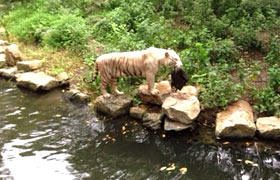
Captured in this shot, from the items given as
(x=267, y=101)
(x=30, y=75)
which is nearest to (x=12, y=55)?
(x=30, y=75)

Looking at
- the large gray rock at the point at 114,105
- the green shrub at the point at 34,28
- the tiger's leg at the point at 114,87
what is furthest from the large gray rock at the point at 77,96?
the green shrub at the point at 34,28

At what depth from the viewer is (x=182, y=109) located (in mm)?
5980

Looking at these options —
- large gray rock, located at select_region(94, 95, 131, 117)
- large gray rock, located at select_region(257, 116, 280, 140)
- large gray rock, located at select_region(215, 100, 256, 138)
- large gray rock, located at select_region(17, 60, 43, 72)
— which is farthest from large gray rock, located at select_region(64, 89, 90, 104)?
large gray rock, located at select_region(257, 116, 280, 140)

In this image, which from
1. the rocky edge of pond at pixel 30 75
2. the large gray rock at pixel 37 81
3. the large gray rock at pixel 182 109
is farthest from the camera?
the large gray rock at pixel 37 81

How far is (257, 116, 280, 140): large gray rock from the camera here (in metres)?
5.61

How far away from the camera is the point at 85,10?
12.5m

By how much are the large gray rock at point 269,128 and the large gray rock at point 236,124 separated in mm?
138

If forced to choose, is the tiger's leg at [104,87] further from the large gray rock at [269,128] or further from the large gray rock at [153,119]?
the large gray rock at [269,128]

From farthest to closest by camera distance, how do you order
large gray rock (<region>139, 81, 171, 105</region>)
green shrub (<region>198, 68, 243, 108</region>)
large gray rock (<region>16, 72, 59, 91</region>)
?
1. large gray rock (<region>16, 72, 59, 91</region>)
2. large gray rock (<region>139, 81, 171, 105</region>)
3. green shrub (<region>198, 68, 243, 108</region>)

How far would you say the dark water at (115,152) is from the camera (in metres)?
5.14

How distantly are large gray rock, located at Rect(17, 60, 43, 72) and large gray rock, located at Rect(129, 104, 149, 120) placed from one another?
4138 mm

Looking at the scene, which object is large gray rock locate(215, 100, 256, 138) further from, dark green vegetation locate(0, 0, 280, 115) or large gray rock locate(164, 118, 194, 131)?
large gray rock locate(164, 118, 194, 131)

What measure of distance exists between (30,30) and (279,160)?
967 centimetres

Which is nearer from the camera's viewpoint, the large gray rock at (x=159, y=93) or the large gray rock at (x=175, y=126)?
the large gray rock at (x=175, y=126)
